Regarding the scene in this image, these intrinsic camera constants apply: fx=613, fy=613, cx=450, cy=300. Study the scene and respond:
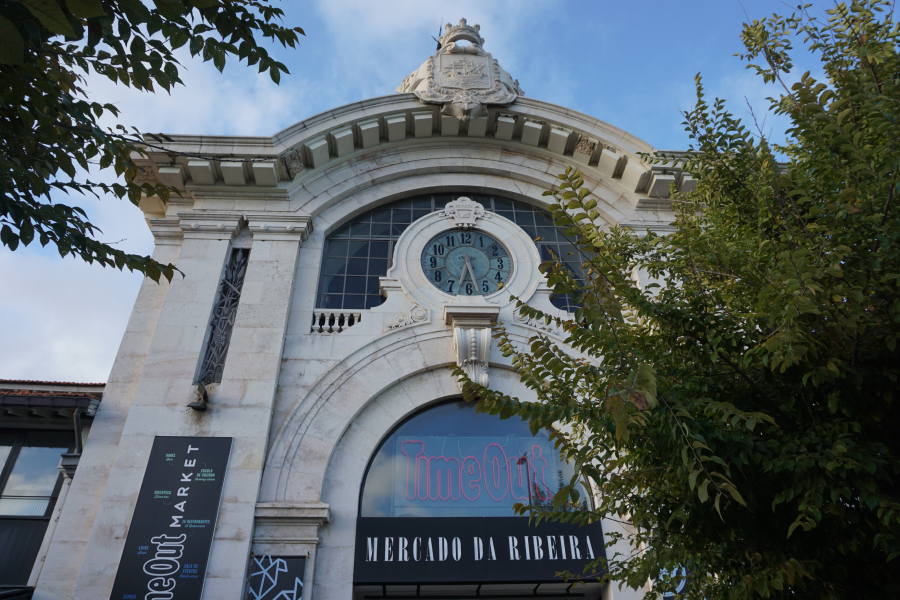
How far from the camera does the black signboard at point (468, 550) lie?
8.98 metres

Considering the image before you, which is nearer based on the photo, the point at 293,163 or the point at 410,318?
the point at 410,318

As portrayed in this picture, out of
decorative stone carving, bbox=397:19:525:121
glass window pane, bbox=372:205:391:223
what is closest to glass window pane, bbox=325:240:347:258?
glass window pane, bbox=372:205:391:223

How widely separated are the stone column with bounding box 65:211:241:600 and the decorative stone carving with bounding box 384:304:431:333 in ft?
10.7

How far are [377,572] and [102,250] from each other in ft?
19.3

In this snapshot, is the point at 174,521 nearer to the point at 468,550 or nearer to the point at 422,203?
the point at 468,550

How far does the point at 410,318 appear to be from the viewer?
11.4 m

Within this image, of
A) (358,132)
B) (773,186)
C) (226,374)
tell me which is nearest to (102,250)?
(226,374)

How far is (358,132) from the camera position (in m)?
13.5

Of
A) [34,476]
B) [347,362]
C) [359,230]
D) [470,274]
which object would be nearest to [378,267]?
[359,230]

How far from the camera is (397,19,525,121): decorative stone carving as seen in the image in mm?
13680

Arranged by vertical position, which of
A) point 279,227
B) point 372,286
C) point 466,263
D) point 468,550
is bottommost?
point 468,550

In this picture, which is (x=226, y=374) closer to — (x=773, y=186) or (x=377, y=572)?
(x=377, y=572)

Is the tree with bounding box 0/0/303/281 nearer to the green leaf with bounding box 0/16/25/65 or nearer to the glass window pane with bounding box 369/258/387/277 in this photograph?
the green leaf with bounding box 0/16/25/65

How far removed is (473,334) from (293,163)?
214 inches
